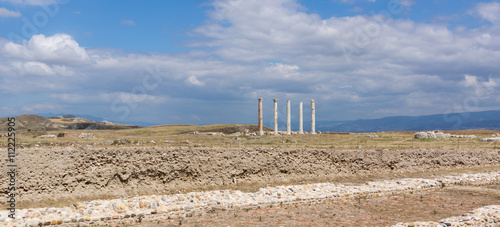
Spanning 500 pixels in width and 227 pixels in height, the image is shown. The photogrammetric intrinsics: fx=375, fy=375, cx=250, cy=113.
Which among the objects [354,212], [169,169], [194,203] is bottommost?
[354,212]

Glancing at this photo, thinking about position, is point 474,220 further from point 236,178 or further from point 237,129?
point 237,129

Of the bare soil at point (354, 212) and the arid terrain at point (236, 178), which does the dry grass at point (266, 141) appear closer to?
the arid terrain at point (236, 178)

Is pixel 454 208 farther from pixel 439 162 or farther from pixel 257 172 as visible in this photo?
pixel 439 162

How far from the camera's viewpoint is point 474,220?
47.5 ft

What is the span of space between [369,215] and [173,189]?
36.8 ft

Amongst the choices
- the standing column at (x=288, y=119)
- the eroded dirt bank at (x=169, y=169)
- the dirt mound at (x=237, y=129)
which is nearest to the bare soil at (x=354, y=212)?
the eroded dirt bank at (x=169, y=169)

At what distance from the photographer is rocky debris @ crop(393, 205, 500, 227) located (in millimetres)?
13898

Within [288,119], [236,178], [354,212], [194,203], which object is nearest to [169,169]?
[236,178]

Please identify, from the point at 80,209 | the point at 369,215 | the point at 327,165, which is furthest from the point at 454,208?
the point at 80,209

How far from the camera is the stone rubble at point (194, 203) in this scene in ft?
48.5

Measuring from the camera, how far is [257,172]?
81.6ft

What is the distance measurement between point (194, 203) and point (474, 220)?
1176 centimetres

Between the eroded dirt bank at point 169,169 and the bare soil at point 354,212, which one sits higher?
the eroded dirt bank at point 169,169

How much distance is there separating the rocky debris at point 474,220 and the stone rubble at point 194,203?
0.04m
